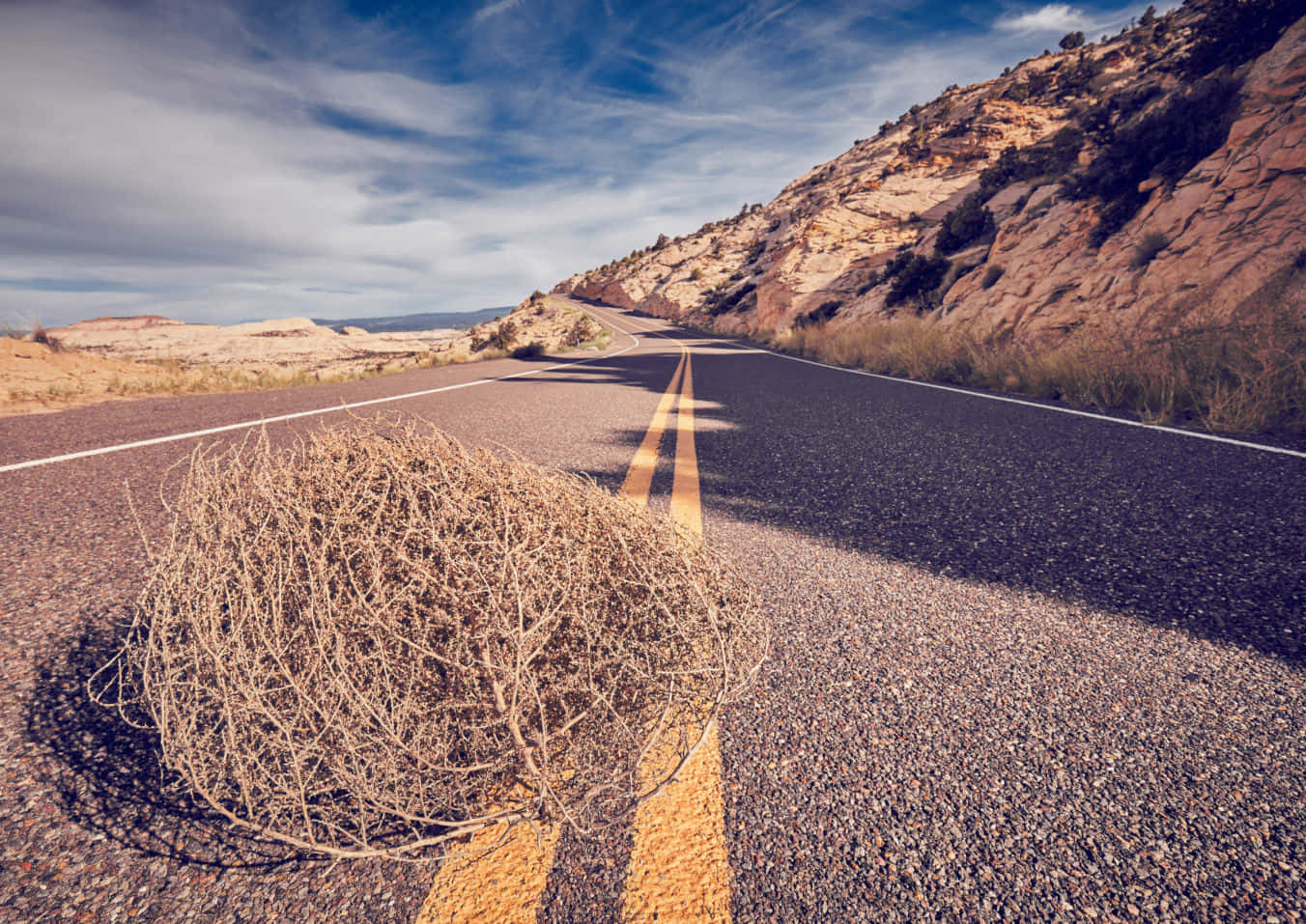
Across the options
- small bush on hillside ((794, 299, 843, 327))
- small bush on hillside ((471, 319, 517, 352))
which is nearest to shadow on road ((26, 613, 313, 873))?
small bush on hillside ((471, 319, 517, 352))

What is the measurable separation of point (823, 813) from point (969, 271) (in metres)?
16.3

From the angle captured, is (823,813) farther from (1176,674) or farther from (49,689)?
(49,689)

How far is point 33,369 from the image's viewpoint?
700 cm

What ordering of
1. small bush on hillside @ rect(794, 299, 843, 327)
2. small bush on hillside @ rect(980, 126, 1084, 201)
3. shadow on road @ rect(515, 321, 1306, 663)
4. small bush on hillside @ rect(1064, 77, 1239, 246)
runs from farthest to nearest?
small bush on hillside @ rect(794, 299, 843, 327), small bush on hillside @ rect(980, 126, 1084, 201), small bush on hillside @ rect(1064, 77, 1239, 246), shadow on road @ rect(515, 321, 1306, 663)

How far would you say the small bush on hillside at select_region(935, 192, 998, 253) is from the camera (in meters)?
15.7

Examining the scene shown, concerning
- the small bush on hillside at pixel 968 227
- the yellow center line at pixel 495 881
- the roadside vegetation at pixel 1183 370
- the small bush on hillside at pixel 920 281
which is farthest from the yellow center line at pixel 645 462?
the small bush on hillside at pixel 968 227

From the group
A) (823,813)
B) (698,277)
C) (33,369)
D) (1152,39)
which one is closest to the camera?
(823,813)

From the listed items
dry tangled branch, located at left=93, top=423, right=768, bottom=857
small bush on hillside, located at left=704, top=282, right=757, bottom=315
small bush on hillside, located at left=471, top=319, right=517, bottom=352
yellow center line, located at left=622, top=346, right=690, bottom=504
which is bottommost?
yellow center line, located at left=622, top=346, right=690, bottom=504

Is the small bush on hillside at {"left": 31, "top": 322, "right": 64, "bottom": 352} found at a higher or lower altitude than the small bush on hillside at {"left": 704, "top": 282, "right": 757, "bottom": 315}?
lower

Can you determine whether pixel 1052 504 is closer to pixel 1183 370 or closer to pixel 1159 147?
pixel 1183 370

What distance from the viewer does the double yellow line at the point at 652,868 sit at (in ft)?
2.91

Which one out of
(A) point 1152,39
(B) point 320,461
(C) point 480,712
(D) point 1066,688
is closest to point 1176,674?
(D) point 1066,688

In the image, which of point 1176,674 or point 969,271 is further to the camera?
point 969,271

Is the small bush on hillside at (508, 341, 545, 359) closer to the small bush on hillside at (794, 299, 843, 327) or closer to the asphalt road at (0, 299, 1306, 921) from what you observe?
the small bush on hillside at (794, 299, 843, 327)
